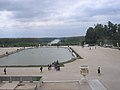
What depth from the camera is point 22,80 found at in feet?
54.3

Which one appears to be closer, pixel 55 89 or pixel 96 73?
pixel 55 89

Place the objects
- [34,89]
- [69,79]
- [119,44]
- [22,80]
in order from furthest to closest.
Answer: [119,44] < [69,79] < [22,80] < [34,89]

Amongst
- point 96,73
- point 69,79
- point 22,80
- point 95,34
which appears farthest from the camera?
point 95,34

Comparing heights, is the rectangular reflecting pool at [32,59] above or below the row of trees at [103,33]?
below

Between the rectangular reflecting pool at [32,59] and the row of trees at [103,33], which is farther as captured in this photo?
the row of trees at [103,33]

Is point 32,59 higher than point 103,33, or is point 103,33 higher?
point 103,33

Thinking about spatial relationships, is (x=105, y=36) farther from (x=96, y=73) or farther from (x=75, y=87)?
(x=75, y=87)

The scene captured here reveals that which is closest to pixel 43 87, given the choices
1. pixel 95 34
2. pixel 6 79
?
pixel 6 79

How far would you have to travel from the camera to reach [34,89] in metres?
14.3

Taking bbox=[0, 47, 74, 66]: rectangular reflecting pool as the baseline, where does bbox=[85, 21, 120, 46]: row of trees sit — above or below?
above

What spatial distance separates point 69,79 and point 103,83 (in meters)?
2.37

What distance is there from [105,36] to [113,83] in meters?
70.2

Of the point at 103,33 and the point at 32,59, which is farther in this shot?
the point at 103,33

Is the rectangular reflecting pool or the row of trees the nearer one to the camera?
the rectangular reflecting pool
